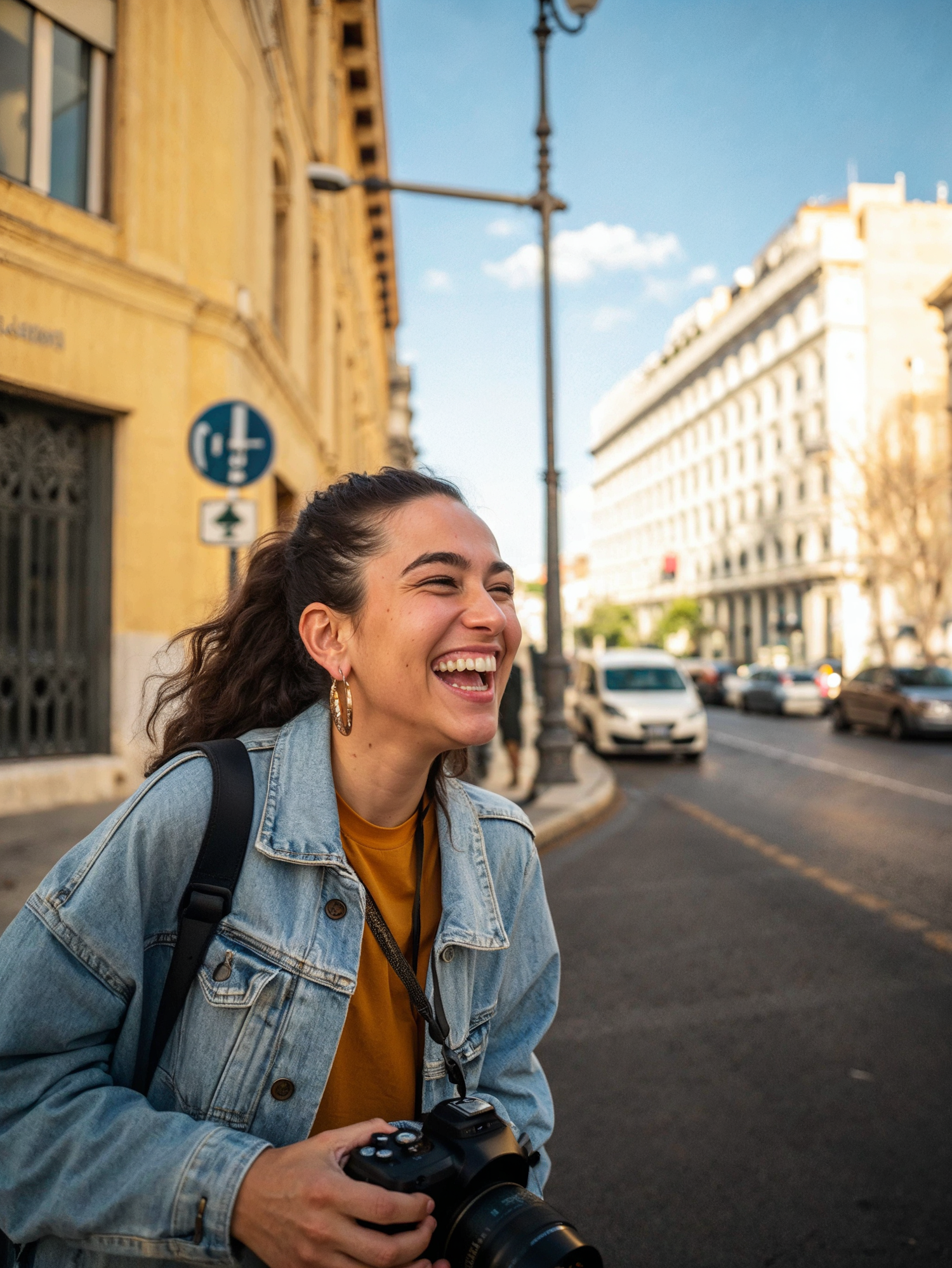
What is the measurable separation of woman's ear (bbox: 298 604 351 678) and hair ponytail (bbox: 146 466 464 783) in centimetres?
2

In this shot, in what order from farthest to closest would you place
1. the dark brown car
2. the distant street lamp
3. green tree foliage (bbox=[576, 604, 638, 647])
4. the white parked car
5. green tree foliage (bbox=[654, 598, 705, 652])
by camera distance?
green tree foliage (bbox=[576, 604, 638, 647]), green tree foliage (bbox=[654, 598, 705, 652]), the dark brown car, the white parked car, the distant street lamp

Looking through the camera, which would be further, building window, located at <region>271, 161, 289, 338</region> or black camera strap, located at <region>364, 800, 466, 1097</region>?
Result: building window, located at <region>271, 161, 289, 338</region>

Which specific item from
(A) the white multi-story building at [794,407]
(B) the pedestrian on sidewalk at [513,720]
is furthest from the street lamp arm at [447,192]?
(A) the white multi-story building at [794,407]

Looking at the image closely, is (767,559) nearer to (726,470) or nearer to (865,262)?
(726,470)

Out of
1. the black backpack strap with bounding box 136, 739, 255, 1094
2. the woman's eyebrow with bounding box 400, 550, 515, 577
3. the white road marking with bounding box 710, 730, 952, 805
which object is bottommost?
the white road marking with bounding box 710, 730, 952, 805

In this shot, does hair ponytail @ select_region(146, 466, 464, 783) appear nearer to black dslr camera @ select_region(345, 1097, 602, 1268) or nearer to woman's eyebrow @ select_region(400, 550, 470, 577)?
woman's eyebrow @ select_region(400, 550, 470, 577)

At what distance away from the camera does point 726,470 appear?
7262 cm

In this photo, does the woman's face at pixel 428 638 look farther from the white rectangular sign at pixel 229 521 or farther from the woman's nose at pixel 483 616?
the white rectangular sign at pixel 229 521

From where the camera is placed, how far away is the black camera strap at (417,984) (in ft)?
4.85

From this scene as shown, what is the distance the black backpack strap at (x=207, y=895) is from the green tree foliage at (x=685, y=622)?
72882 millimetres

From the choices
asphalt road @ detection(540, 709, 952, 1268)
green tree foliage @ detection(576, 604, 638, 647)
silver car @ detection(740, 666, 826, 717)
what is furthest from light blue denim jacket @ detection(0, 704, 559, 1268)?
green tree foliage @ detection(576, 604, 638, 647)

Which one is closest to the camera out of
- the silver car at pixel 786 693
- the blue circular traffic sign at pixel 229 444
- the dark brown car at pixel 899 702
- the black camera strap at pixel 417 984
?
the black camera strap at pixel 417 984

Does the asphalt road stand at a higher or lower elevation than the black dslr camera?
lower

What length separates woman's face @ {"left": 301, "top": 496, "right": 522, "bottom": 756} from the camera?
162cm
